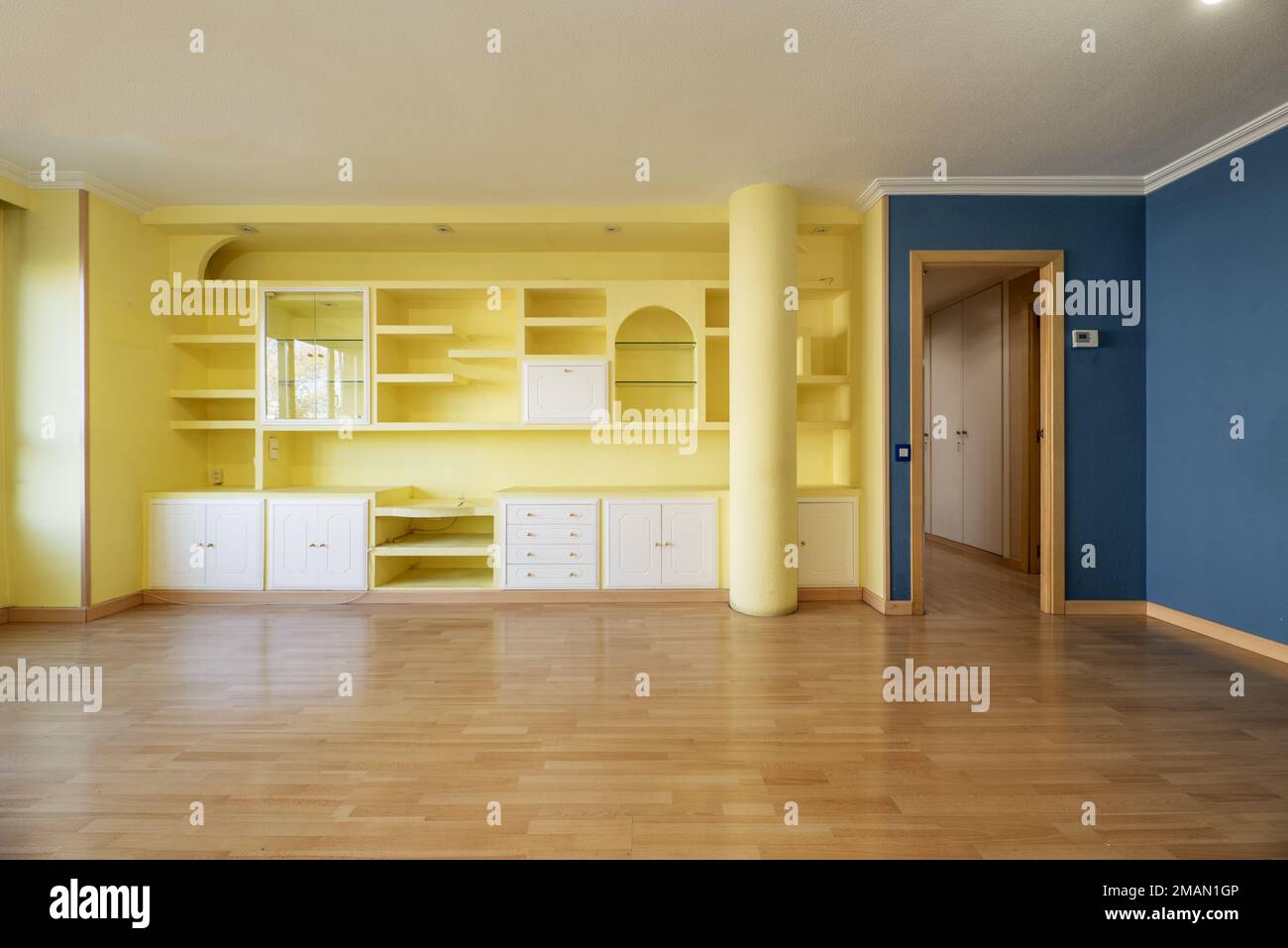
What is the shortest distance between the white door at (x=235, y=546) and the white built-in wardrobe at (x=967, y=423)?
20.3 feet

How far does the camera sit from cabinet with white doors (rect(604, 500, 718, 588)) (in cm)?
446

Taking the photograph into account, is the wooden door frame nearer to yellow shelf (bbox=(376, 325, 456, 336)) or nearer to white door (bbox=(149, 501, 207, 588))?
yellow shelf (bbox=(376, 325, 456, 336))

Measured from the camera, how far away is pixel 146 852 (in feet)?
5.46

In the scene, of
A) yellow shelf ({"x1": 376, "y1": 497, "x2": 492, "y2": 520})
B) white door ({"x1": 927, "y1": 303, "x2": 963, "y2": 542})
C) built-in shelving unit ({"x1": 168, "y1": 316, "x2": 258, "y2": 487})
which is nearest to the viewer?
yellow shelf ({"x1": 376, "y1": 497, "x2": 492, "y2": 520})

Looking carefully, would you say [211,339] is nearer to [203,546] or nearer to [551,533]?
[203,546]

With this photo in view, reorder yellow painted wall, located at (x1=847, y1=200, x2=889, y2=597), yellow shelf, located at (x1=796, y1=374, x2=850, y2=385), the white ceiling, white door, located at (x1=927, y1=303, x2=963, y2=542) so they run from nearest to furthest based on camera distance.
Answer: the white ceiling, yellow painted wall, located at (x1=847, y1=200, x2=889, y2=597), yellow shelf, located at (x1=796, y1=374, x2=850, y2=385), white door, located at (x1=927, y1=303, x2=963, y2=542)

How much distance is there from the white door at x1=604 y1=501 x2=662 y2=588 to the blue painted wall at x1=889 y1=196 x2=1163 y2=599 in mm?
1547

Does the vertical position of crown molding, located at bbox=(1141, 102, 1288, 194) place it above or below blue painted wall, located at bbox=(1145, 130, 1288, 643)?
above

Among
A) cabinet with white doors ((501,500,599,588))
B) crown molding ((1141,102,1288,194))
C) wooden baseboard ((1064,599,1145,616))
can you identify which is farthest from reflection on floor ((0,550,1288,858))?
crown molding ((1141,102,1288,194))

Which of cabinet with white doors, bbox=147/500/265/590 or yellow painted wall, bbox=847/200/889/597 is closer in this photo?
yellow painted wall, bbox=847/200/889/597

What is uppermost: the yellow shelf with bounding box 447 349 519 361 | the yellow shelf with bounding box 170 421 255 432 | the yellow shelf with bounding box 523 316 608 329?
the yellow shelf with bounding box 523 316 608 329

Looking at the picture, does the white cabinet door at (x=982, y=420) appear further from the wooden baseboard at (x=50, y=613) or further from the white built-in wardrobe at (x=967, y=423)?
the wooden baseboard at (x=50, y=613)

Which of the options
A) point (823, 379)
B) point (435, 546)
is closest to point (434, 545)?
point (435, 546)

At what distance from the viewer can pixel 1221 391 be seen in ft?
11.7
